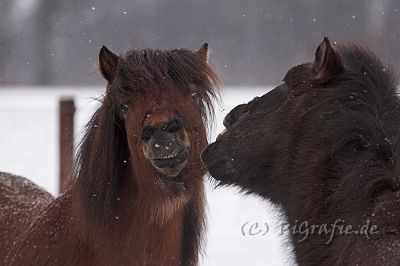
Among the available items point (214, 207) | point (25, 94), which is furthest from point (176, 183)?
point (25, 94)

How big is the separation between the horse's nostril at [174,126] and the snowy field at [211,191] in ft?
1.11

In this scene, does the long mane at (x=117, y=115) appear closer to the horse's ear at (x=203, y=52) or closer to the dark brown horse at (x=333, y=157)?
the horse's ear at (x=203, y=52)

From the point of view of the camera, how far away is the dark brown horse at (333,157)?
7.91ft

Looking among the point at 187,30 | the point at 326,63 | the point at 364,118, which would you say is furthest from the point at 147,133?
the point at 187,30

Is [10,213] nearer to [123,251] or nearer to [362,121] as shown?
[123,251]

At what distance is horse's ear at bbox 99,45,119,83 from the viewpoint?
3642 millimetres

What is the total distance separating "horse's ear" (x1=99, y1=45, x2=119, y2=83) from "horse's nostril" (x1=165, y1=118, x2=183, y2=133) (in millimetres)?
528

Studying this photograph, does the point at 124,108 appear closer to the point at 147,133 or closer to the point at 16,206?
the point at 147,133

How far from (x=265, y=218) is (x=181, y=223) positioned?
4.48 meters

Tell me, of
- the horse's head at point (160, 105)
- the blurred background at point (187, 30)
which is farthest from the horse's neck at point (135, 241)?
the blurred background at point (187, 30)

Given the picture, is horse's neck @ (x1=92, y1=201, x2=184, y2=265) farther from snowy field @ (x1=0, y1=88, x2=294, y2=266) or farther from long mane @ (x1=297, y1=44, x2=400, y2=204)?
long mane @ (x1=297, y1=44, x2=400, y2=204)

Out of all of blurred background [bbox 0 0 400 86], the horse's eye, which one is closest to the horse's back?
the horse's eye

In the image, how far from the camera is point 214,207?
8773 millimetres

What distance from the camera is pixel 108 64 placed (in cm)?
368
